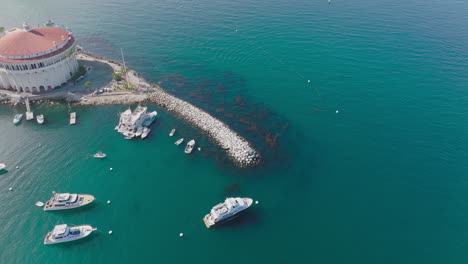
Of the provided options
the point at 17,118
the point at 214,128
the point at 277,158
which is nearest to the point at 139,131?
the point at 214,128

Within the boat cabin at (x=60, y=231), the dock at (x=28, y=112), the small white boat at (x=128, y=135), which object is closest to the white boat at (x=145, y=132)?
the small white boat at (x=128, y=135)

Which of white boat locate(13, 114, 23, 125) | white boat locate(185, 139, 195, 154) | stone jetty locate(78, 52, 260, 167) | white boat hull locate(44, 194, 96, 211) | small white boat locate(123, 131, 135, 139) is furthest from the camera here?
white boat locate(13, 114, 23, 125)

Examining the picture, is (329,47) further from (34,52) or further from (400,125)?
(34,52)

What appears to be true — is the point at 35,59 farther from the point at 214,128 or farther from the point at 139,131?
the point at 214,128

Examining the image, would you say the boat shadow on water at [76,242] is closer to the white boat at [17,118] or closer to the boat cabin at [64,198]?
the boat cabin at [64,198]

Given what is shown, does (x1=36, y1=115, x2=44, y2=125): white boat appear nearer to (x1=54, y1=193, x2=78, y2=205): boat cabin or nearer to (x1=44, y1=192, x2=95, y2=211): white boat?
(x1=44, y1=192, x2=95, y2=211): white boat

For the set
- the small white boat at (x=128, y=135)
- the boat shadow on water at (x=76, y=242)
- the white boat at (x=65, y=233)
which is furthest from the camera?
the small white boat at (x=128, y=135)

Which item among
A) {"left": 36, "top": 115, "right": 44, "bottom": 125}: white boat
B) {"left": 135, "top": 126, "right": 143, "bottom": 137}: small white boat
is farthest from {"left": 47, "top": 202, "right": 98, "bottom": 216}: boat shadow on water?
{"left": 36, "top": 115, "right": 44, "bottom": 125}: white boat
